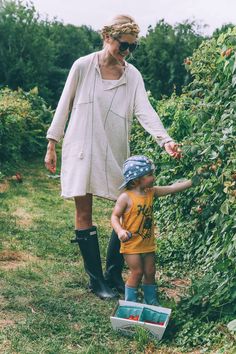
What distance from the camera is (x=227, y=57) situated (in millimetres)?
4035

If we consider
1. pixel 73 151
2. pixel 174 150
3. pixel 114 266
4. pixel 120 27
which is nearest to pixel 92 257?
pixel 114 266

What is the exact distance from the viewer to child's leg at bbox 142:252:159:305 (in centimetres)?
394

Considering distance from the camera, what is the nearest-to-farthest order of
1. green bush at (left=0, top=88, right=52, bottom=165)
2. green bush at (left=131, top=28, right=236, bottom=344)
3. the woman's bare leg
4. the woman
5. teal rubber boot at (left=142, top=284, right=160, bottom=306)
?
green bush at (left=131, top=28, right=236, bottom=344) → teal rubber boot at (left=142, top=284, right=160, bottom=306) → the woman → the woman's bare leg → green bush at (left=0, top=88, right=52, bottom=165)

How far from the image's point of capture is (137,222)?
3.89 metres

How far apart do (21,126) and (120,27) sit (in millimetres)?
7109

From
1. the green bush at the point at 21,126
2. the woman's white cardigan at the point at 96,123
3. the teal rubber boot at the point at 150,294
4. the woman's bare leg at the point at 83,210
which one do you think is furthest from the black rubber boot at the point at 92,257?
the green bush at the point at 21,126

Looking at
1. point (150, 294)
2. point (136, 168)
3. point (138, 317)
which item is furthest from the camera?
point (150, 294)

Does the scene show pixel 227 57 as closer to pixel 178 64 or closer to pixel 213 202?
pixel 213 202

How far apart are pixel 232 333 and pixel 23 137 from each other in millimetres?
8669

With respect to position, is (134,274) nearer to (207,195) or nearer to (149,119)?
(207,195)

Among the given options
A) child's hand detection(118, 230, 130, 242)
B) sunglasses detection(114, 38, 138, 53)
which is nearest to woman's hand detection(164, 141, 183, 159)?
child's hand detection(118, 230, 130, 242)

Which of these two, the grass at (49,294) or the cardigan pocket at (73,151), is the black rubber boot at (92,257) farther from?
the cardigan pocket at (73,151)

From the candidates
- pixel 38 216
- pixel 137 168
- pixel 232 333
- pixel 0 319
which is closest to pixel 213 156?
pixel 137 168

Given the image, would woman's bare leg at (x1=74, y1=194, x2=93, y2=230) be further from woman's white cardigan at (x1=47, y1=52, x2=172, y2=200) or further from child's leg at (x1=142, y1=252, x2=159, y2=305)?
child's leg at (x1=142, y1=252, x2=159, y2=305)
